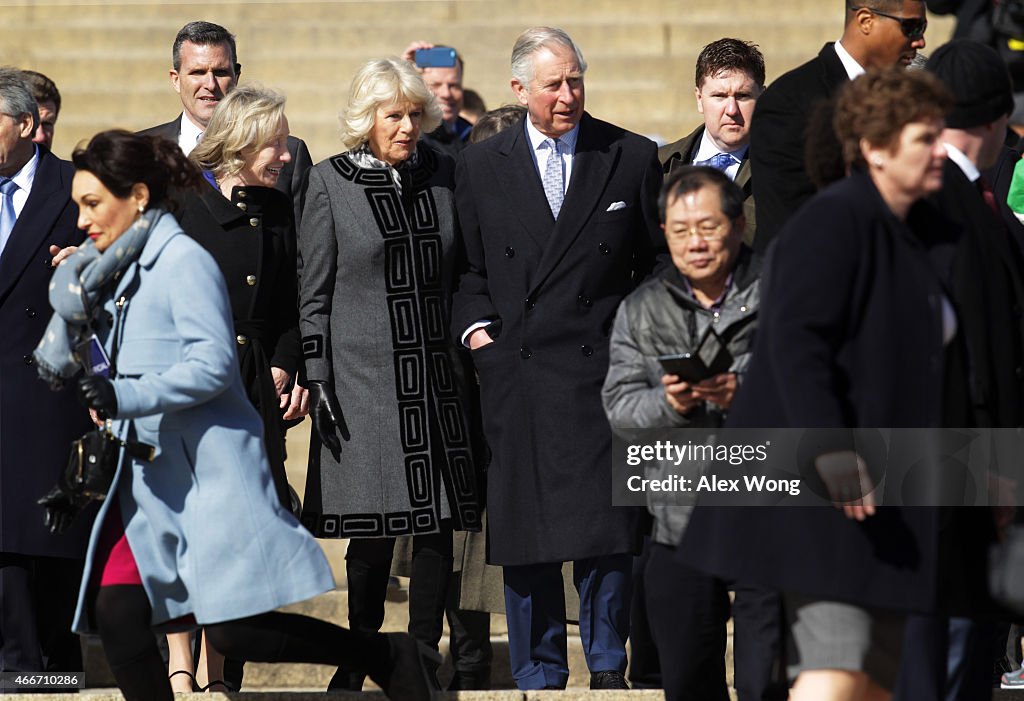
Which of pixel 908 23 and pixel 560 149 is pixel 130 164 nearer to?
pixel 560 149

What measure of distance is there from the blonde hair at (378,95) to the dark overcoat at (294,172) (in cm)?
21

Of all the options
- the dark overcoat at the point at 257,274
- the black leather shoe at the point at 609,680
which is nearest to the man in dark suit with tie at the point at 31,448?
the dark overcoat at the point at 257,274

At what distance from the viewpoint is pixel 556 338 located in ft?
18.2

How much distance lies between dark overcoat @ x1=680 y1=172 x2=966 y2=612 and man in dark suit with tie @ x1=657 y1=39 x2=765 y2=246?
6.93 feet

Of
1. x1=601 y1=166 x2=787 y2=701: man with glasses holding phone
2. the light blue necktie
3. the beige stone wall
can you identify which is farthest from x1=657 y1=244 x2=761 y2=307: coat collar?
the beige stone wall

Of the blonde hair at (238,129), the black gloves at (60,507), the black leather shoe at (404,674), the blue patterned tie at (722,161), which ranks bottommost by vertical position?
the black leather shoe at (404,674)

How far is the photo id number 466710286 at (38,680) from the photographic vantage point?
18.4 feet

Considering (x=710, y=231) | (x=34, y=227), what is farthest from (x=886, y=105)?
(x=34, y=227)

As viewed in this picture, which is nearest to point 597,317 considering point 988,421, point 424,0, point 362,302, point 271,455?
point 362,302

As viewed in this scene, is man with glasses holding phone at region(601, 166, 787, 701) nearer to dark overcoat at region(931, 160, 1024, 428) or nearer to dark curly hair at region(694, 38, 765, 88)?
dark overcoat at region(931, 160, 1024, 428)

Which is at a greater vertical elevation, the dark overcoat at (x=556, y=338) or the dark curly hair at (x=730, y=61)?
the dark curly hair at (x=730, y=61)

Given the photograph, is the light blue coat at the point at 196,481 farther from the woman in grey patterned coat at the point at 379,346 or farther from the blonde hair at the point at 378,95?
the blonde hair at the point at 378,95

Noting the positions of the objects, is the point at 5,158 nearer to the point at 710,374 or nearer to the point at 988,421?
the point at 710,374

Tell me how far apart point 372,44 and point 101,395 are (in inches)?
263
